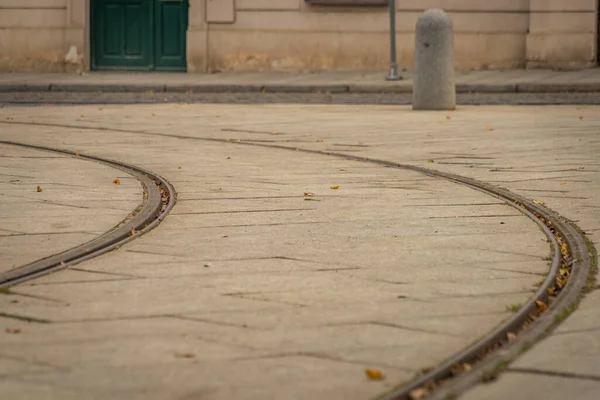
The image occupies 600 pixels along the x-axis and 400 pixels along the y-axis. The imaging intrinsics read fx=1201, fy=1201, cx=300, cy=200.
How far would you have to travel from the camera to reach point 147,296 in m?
4.38

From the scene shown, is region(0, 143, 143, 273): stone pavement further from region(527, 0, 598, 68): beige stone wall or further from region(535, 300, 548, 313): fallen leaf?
region(527, 0, 598, 68): beige stone wall

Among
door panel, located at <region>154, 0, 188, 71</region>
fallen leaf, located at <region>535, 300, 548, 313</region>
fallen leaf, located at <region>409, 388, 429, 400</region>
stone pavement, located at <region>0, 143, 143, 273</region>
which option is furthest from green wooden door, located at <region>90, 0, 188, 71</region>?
fallen leaf, located at <region>409, 388, 429, 400</region>

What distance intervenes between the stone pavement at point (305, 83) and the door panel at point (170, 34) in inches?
57.8

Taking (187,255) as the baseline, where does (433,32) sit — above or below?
above

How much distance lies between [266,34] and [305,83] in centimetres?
310

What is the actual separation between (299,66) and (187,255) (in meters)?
16.3

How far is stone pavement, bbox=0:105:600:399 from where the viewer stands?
11.2 ft

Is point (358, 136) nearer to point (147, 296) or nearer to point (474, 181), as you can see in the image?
point (474, 181)

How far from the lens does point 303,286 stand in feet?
15.0

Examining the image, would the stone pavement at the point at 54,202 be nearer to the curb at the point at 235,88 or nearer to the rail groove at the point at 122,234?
the rail groove at the point at 122,234

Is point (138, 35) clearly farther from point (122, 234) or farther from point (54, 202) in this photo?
point (122, 234)

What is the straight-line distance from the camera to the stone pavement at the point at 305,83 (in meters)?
17.5

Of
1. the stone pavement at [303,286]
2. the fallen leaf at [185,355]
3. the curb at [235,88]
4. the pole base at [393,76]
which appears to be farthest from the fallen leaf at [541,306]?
the pole base at [393,76]

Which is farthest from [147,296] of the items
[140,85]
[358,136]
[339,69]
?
[339,69]
